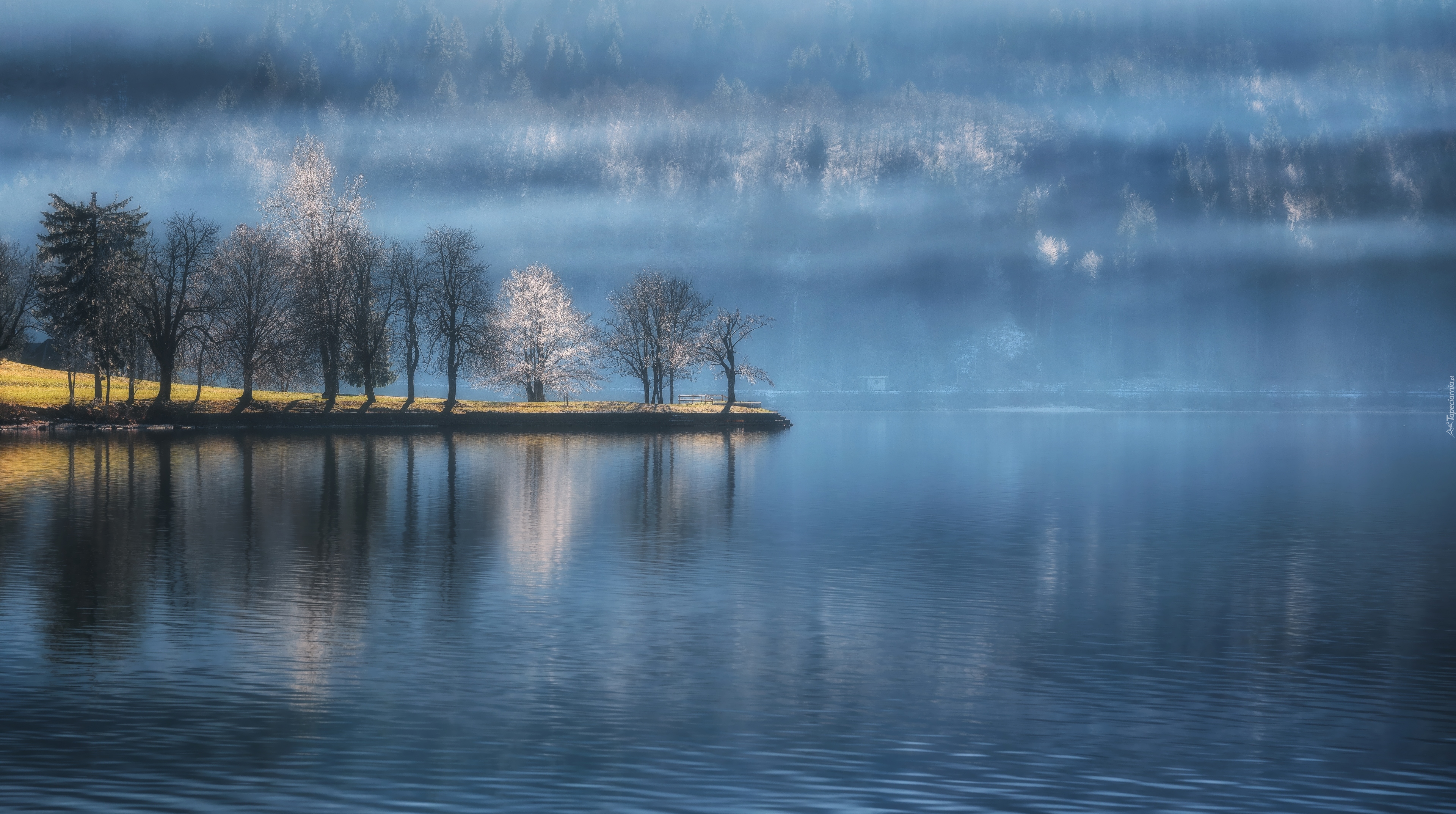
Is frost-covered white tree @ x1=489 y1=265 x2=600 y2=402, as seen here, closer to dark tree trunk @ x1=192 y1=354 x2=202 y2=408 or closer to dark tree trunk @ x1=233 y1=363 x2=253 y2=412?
dark tree trunk @ x1=233 y1=363 x2=253 y2=412

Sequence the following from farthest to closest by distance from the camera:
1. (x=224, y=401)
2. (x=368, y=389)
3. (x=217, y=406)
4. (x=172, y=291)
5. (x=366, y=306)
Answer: (x=368, y=389) < (x=366, y=306) < (x=224, y=401) < (x=217, y=406) < (x=172, y=291)

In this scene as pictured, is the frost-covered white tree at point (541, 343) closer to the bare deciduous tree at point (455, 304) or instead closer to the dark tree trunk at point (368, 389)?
the bare deciduous tree at point (455, 304)

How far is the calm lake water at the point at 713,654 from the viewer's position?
47.7 ft

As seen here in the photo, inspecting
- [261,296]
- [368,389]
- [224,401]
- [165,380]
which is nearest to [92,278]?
[165,380]

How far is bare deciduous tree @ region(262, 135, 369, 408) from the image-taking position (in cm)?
10038

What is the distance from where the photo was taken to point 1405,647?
883 inches

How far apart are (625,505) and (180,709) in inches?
1160

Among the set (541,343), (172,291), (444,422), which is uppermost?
(172,291)

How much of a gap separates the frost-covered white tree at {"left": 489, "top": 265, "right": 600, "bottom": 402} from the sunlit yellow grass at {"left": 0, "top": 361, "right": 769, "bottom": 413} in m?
2.65

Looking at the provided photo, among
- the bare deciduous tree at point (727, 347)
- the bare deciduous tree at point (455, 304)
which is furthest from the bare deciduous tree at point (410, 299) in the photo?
the bare deciduous tree at point (727, 347)

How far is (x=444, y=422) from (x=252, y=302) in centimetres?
2043

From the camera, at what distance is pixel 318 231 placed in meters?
102

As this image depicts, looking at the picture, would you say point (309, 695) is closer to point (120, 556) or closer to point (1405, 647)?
point (120, 556)

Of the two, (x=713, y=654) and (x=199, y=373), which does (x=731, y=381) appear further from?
(x=713, y=654)
